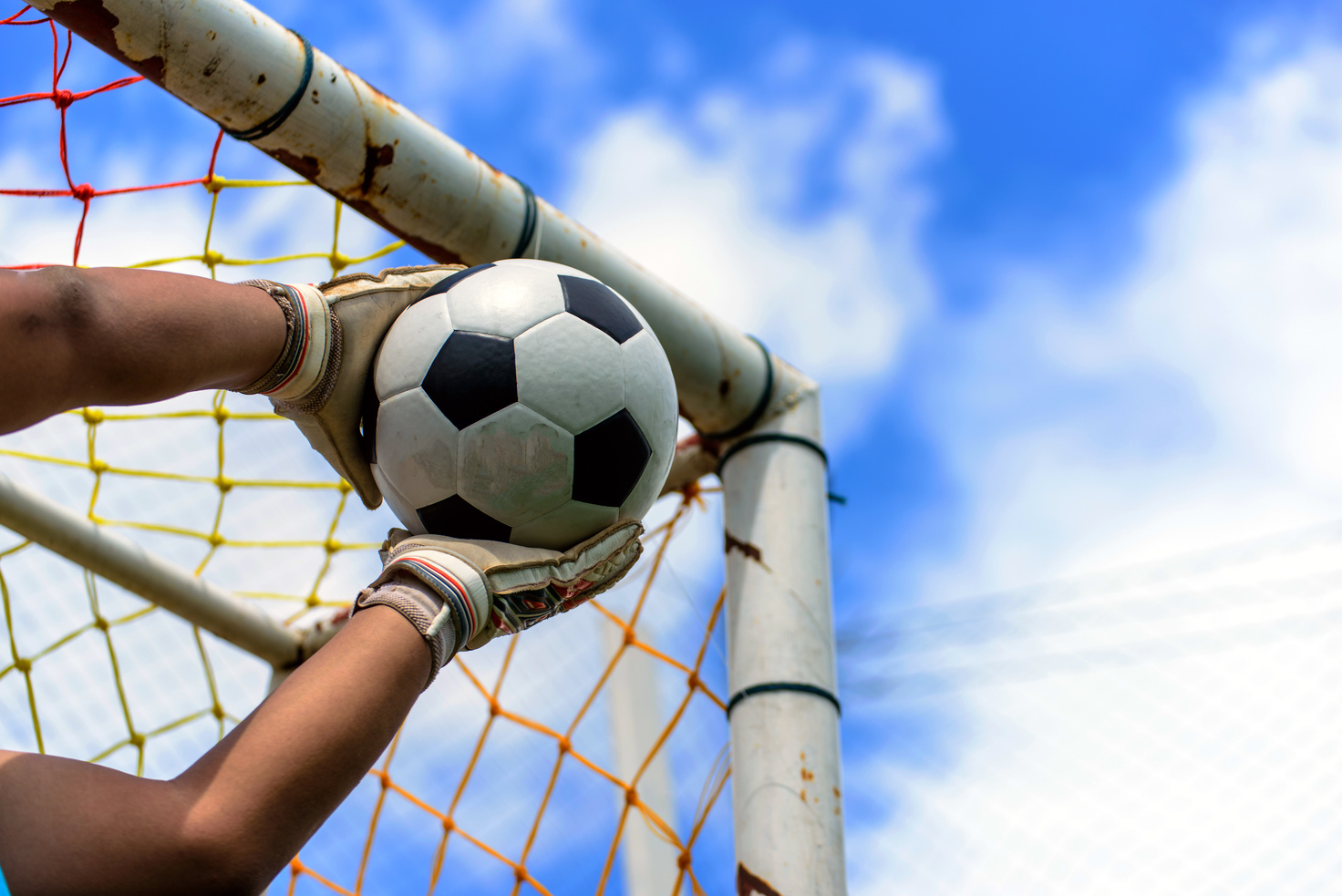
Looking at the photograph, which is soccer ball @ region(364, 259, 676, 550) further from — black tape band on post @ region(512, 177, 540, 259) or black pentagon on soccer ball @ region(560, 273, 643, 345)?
black tape band on post @ region(512, 177, 540, 259)

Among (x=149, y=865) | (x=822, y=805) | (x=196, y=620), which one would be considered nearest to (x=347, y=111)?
(x=149, y=865)

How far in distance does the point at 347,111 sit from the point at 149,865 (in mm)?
1555

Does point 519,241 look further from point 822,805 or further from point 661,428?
point 822,805

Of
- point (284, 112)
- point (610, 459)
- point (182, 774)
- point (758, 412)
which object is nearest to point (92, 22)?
point (284, 112)

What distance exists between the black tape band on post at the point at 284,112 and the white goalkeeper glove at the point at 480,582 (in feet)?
3.23

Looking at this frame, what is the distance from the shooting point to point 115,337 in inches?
47.1

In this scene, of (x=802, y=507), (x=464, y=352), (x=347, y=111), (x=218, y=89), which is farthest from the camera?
(x=802, y=507)

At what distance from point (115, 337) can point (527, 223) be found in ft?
4.41

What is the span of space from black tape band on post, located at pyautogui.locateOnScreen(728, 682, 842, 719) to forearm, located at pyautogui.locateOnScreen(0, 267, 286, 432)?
4.92 ft

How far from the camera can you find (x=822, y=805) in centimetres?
242

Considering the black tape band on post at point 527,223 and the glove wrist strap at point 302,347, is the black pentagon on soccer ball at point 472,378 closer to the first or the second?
the glove wrist strap at point 302,347

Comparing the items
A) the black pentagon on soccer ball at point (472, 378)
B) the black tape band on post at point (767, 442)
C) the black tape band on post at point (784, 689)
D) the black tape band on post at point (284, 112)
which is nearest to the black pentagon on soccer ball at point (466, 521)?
the black pentagon on soccer ball at point (472, 378)

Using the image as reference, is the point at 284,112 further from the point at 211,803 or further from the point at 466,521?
the point at 211,803

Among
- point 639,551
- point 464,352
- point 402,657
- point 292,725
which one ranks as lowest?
point 292,725
